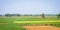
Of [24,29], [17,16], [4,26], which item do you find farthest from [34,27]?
[4,26]

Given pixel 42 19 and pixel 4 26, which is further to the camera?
pixel 42 19

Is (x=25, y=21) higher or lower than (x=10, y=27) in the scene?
higher

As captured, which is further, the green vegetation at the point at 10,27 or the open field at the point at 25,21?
the open field at the point at 25,21

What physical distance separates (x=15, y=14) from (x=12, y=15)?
113mm

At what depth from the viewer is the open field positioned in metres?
4.01

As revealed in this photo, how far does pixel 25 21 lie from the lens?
4242 mm

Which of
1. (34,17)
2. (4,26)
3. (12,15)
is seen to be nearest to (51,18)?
(34,17)

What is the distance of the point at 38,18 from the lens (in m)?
4.33

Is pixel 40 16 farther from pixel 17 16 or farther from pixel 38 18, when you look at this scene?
pixel 17 16

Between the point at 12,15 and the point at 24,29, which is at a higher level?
the point at 12,15

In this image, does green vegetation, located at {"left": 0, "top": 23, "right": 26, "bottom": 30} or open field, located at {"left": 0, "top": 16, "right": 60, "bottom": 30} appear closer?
green vegetation, located at {"left": 0, "top": 23, "right": 26, "bottom": 30}

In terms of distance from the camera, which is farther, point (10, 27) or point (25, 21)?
point (25, 21)

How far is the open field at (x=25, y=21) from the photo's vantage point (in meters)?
4.01

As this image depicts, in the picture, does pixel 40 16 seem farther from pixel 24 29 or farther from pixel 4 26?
pixel 4 26
